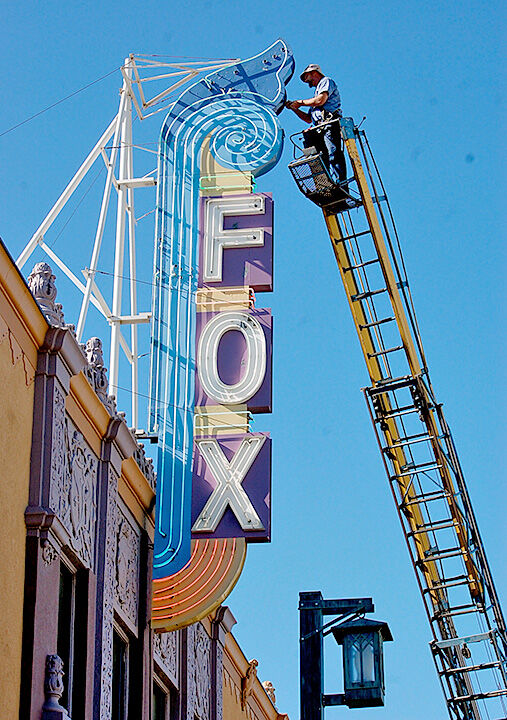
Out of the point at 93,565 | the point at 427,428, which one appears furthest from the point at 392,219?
the point at 93,565

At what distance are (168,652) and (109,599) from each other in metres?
3.11

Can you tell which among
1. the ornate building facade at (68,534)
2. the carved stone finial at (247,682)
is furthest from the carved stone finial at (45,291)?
the carved stone finial at (247,682)

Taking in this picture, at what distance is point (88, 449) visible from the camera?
50.8 feet

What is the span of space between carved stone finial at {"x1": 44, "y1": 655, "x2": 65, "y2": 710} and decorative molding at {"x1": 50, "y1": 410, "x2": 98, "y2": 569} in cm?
151

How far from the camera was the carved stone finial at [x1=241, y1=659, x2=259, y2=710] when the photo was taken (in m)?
23.6

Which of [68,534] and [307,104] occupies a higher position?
[307,104]

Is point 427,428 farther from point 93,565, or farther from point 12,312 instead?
point 12,312

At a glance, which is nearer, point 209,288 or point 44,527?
point 44,527

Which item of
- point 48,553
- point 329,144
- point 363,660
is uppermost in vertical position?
point 329,144

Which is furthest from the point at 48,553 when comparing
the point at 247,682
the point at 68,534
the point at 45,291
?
the point at 247,682

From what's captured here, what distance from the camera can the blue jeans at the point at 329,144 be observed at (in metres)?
22.8

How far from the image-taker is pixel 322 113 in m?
22.9

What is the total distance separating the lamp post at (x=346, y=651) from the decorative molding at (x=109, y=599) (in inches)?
89.6

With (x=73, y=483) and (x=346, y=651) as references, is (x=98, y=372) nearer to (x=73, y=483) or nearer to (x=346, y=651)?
(x=73, y=483)
